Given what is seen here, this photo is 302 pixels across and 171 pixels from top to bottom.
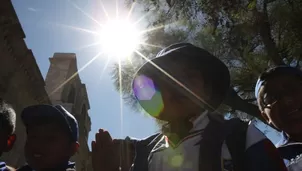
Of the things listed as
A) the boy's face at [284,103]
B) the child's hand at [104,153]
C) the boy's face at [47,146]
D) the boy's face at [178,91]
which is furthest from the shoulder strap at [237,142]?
the boy's face at [47,146]

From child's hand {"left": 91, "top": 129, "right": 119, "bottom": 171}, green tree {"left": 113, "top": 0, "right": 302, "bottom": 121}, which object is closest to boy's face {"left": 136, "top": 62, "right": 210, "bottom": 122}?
child's hand {"left": 91, "top": 129, "right": 119, "bottom": 171}

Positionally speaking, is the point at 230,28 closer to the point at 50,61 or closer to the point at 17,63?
the point at 17,63

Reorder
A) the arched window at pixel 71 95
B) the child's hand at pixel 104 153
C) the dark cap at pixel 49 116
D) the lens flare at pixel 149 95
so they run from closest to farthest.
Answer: the child's hand at pixel 104 153
the lens flare at pixel 149 95
the dark cap at pixel 49 116
the arched window at pixel 71 95

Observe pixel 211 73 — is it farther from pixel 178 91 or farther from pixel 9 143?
pixel 9 143

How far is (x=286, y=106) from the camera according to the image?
1.70 m

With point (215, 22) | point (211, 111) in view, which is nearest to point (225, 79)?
point (211, 111)

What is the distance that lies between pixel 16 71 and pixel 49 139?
569 cm

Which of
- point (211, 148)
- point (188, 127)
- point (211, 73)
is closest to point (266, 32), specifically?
point (211, 73)

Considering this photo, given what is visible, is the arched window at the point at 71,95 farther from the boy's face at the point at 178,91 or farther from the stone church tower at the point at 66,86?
the boy's face at the point at 178,91

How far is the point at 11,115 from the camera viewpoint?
207 cm

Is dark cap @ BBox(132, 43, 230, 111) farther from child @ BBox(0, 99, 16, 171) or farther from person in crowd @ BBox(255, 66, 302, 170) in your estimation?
child @ BBox(0, 99, 16, 171)

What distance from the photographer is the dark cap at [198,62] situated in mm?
1311

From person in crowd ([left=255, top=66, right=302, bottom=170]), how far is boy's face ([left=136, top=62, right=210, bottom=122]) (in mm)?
662

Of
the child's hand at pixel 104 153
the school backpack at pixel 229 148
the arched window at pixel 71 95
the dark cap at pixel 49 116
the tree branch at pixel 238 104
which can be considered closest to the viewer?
the school backpack at pixel 229 148
